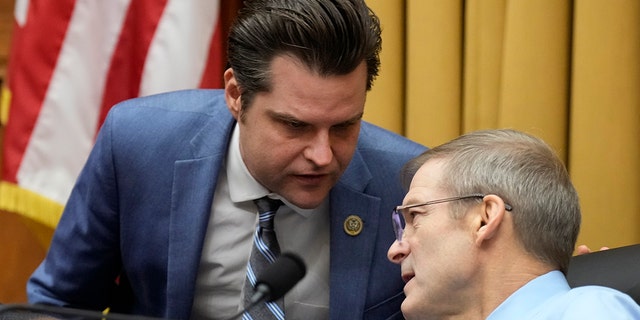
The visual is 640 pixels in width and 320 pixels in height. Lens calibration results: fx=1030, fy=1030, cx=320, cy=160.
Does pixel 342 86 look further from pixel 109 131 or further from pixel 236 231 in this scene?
pixel 109 131

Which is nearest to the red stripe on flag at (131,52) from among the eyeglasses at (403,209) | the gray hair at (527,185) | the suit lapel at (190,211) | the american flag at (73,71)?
the american flag at (73,71)

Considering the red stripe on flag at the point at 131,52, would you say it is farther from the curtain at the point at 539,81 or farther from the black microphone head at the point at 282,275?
the black microphone head at the point at 282,275

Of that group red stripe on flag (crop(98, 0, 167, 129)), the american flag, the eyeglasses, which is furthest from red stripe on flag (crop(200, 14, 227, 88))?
the eyeglasses

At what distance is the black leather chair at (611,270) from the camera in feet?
6.37

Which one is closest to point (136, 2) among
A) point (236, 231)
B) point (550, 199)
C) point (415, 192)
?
point (236, 231)

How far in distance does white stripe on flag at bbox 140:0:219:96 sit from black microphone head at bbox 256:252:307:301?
165 centimetres

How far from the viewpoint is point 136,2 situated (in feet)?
10.2

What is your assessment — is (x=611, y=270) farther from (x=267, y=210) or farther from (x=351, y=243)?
(x=267, y=210)

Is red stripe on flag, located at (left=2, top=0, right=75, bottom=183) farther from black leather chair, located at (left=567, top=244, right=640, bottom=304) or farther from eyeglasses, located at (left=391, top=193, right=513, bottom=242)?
black leather chair, located at (left=567, top=244, right=640, bottom=304)

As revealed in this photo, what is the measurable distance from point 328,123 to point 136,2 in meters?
1.30

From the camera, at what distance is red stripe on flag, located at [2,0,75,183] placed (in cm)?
304

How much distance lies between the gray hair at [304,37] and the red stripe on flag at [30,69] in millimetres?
1118

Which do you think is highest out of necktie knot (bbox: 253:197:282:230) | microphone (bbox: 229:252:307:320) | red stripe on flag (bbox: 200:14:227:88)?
red stripe on flag (bbox: 200:14:227:88)

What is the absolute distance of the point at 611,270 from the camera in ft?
6.49
